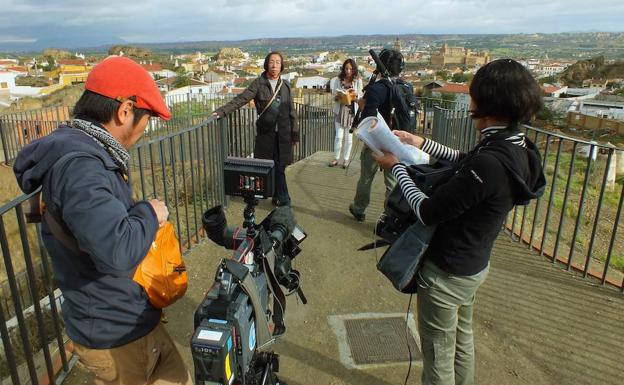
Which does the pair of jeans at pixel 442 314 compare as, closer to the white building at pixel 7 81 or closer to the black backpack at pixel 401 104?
the black backpack at pixel 401 104

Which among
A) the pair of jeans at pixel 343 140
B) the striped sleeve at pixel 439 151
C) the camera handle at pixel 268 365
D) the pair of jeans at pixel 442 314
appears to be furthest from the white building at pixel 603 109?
the camera handle at pixel 268 365

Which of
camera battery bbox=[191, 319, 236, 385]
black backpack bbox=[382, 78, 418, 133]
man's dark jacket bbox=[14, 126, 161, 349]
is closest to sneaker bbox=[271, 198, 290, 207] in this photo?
black backpack bbox=[382, 78, 418, 133]

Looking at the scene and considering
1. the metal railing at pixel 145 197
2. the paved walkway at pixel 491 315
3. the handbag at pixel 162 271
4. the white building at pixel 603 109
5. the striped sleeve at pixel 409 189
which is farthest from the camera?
the white building at pixel 603 109

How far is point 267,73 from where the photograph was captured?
5434 millimetres

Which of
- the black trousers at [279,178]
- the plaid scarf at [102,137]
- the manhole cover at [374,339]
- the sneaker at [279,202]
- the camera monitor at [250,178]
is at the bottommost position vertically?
the manhole cover at [374,339]

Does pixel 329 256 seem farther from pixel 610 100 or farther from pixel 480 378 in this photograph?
pixel 610 100

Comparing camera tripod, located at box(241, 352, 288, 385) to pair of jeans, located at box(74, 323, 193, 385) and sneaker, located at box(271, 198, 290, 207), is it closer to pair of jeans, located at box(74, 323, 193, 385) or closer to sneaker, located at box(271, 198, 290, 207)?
pair of jeans, located at box(74, 323, 193, 385)

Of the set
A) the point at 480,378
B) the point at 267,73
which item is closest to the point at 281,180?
the point at 267,73

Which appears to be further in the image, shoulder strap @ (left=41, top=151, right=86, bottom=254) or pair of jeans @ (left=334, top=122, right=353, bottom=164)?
pair of jeans @ (left=334, top=122, right=353, bottom=164)

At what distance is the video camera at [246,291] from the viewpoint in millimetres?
1417

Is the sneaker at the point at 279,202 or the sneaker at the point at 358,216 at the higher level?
the sneaker at the point at 279,202

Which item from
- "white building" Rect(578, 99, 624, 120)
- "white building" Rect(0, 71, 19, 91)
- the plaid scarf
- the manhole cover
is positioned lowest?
"white building" Rect(578, 99, 624, 120)

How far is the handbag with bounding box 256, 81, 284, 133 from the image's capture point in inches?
213

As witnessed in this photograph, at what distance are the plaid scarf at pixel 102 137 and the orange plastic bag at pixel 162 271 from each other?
404mm
